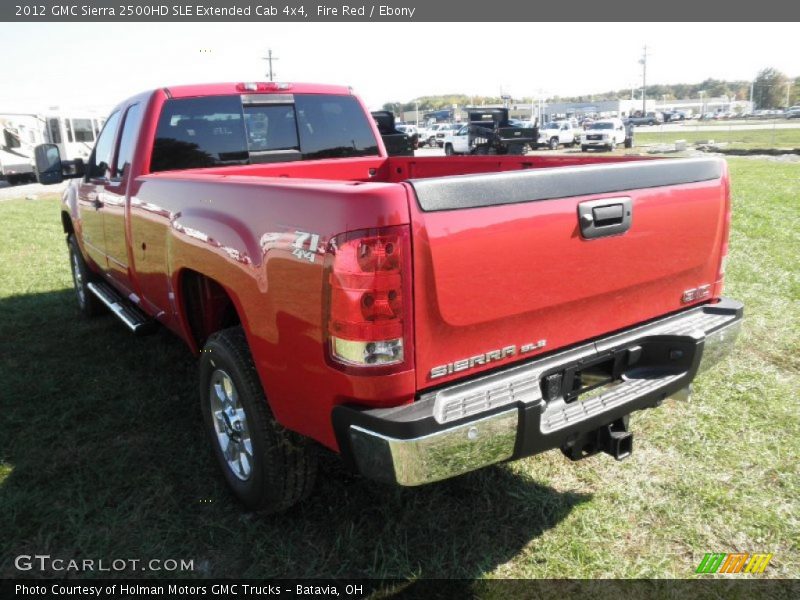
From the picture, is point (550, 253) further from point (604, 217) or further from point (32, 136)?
point (32, 136)

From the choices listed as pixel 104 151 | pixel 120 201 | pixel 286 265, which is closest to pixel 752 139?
pixel 104 151

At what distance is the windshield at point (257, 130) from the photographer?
3.96 meters

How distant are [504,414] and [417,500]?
1.14 m

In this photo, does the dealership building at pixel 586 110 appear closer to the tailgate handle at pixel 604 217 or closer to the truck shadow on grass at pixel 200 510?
the truck shadow on grass at pixel 200 510

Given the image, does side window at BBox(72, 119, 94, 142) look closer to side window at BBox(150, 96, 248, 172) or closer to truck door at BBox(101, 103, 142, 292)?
truck door at BBox(101, 103, 142, 292)

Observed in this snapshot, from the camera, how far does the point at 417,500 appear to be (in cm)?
302

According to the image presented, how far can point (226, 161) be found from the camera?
415 cm

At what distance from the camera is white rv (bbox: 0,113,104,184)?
24406 millimetres

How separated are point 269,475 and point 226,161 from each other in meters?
2.32

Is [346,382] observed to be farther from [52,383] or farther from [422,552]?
[52,383]

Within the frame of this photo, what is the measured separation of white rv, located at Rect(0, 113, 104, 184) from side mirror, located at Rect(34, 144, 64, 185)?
820 inches

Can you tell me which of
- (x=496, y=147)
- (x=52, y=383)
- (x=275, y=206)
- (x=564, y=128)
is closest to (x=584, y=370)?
(x=275, y=206)

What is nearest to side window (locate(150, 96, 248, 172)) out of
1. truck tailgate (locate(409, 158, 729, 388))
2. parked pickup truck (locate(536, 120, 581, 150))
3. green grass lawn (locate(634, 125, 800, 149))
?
→ truck tailgate (locate(409, 158, 729, 388))

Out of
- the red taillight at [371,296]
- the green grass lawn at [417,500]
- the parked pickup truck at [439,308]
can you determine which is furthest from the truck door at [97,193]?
the red taillight at [371,296]
